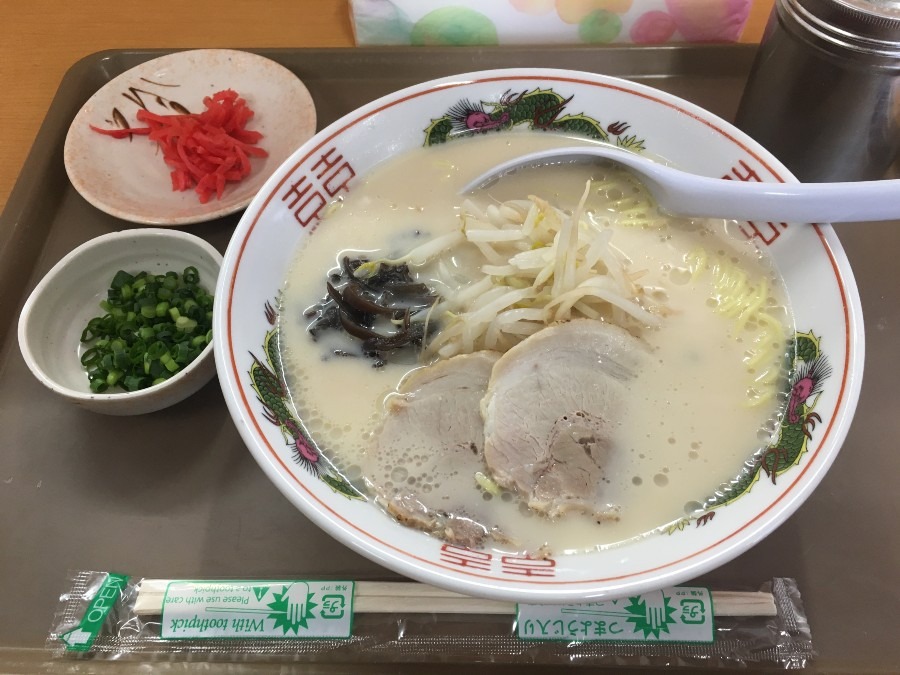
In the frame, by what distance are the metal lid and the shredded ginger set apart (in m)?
0.47

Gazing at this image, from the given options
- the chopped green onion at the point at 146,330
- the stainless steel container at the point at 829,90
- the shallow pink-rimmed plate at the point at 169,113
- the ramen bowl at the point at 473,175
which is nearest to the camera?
the ramen bowl at the point at 473,175

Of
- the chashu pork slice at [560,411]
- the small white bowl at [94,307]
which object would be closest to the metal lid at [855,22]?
the chashu pork slice at [560,411]

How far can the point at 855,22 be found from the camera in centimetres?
100

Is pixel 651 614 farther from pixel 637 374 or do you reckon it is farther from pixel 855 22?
pixel 855 22

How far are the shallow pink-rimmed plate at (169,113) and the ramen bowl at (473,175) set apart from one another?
0.32 m

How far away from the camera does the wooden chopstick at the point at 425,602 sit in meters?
0.92

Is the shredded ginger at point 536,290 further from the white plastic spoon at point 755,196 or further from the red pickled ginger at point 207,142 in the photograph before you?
the red pickled ginger at point 207,142

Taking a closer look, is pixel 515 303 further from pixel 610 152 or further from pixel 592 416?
pixel 610 152

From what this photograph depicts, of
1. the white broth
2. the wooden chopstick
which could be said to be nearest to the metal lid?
the white broth

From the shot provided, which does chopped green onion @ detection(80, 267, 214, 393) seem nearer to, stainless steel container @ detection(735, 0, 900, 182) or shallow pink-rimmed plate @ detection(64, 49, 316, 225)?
shallow pink-rimmed plate @ detection(64, 49, 316, 225)

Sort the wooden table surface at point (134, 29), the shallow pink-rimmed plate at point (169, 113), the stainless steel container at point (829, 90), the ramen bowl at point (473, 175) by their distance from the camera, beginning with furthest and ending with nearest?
the wooden table surface at point (134, 29) → the shallow pink-rimmed plate at point (169, 113) → the stainless steel container at point (829, 90) → the ramen bowl at point (473, 175)

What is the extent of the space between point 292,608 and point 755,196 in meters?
1.01

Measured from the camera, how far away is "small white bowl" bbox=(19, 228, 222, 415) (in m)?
1.06

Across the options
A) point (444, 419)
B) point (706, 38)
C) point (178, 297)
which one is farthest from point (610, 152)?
point (178, 297)
